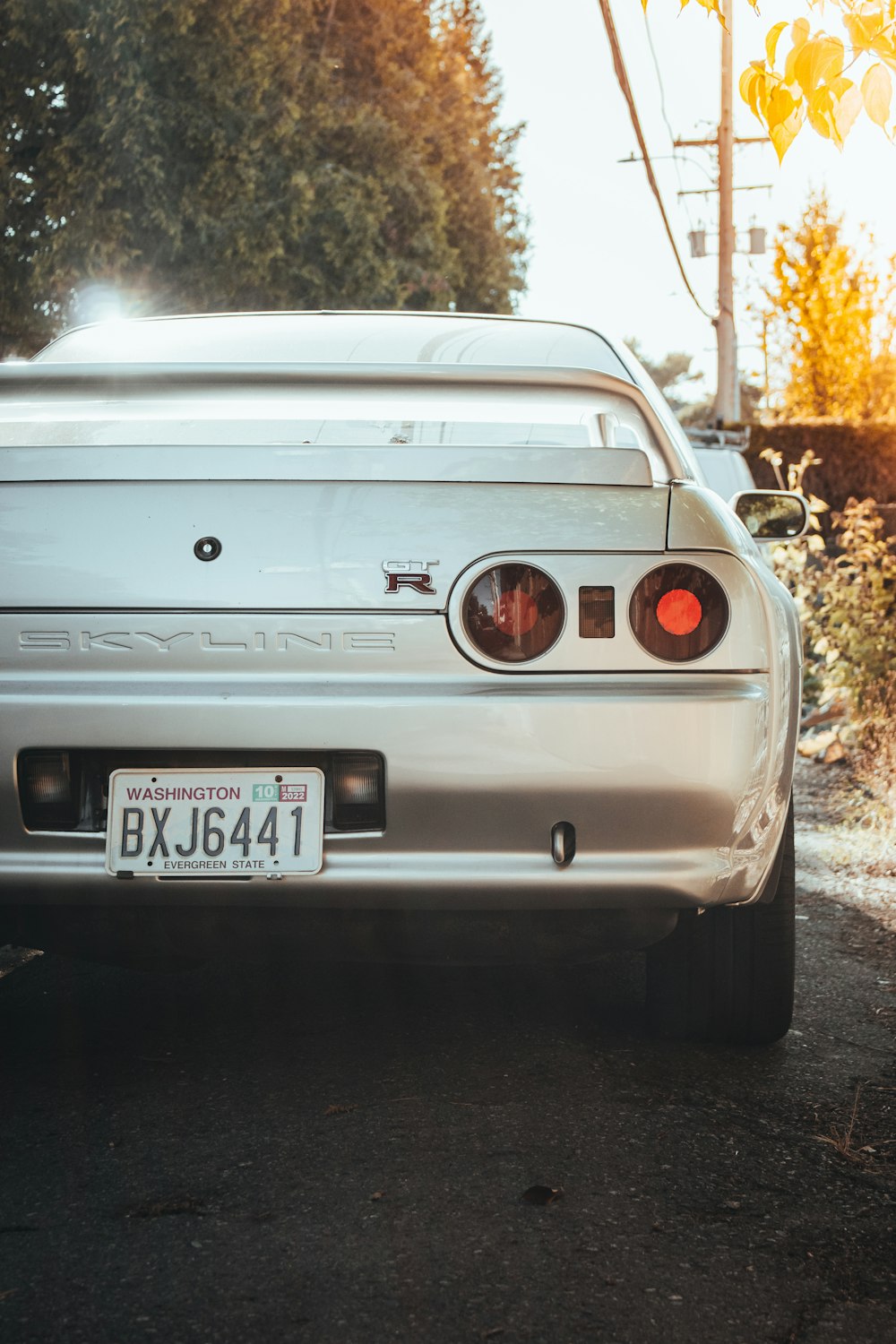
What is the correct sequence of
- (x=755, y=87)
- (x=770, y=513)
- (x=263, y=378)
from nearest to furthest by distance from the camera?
(x=263, y=378), (x=755, y=87), (x=770, y=513)

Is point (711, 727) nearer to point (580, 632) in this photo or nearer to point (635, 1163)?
point (580, 632)

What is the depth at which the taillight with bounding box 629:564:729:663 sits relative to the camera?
2.34m

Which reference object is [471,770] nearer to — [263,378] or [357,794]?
[357,794]

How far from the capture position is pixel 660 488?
2.40 m

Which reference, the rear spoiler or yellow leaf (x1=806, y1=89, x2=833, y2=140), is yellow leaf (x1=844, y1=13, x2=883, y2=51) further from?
the rear spoiler

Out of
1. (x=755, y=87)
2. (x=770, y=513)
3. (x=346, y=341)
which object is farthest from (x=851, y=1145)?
(x=346, y=341)

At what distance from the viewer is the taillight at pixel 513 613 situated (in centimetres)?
232

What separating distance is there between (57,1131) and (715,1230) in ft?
3.70

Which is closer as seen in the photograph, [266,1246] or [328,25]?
[266,1246]

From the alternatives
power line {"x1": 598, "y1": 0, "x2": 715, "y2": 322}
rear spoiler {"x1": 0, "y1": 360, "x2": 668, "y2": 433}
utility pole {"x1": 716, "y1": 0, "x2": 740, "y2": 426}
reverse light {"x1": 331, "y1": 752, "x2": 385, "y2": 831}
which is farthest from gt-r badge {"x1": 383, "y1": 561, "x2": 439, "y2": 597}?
utility pole {"x1": 716, "y1": 0, "x2": 740, "y2": 426}

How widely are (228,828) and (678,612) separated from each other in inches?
33.1

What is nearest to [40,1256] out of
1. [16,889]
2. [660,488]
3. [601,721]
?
[16,889]

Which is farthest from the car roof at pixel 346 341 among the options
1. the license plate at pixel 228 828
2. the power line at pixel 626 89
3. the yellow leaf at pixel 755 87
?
the power line at pixel 626 89

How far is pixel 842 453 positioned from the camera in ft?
70.0
